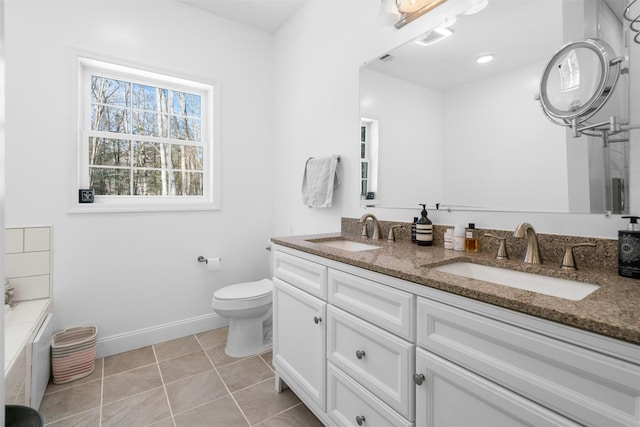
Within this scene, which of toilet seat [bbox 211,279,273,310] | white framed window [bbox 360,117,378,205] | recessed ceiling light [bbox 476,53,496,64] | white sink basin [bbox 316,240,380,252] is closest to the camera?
recessed ceiling light [bbox 476,53,496,64]

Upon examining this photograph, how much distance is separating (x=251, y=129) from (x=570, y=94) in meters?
2.33

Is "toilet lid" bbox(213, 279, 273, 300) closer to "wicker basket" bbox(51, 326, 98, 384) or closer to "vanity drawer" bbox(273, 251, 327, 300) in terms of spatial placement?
"vanity drawer" bbox(273, 251, 327, 300)

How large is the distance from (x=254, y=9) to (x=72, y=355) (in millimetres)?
2849

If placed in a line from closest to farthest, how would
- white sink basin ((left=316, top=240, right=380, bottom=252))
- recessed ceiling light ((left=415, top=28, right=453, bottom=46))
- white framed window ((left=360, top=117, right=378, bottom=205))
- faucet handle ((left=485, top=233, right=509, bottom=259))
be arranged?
faucet handle ((left=485, top=233, right=509, bottom=259)) → recessed ceiling light ((left=415, top=28, right=453, bottom=46)) → white sink basin ((left=316, top=240, right=380, bottom=252)) → white framed window ((left=360, top=117, right=378, bottom=205))

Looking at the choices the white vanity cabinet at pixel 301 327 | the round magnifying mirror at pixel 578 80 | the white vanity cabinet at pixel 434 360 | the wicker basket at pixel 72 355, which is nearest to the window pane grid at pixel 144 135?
the wicker basket at pixel 72 355

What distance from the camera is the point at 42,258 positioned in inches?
78.5

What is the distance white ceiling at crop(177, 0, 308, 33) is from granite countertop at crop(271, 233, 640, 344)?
217 centimetres

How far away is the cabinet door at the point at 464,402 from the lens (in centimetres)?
71

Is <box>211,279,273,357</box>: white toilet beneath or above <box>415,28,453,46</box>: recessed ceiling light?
beneath

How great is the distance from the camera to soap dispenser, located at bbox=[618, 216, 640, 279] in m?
0.91

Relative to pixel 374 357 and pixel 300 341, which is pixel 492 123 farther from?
pixel 300 341

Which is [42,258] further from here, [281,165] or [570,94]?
[570,94]

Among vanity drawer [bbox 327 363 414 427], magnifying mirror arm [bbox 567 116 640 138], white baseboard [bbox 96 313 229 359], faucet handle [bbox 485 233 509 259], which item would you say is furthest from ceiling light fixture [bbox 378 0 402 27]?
white baseboard [bbox 96 313 229 359]

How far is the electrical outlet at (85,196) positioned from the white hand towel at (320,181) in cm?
153
